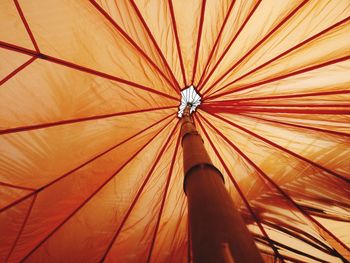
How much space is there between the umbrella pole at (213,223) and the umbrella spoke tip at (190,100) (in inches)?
115

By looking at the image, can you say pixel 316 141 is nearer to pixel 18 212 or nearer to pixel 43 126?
pixel 43 126

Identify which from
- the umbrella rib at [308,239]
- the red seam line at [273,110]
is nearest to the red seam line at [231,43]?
the red seam line at [273,110]

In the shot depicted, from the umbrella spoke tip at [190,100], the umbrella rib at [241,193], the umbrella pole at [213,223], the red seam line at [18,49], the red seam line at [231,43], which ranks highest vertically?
the umbrella spoke tip at [190,100]

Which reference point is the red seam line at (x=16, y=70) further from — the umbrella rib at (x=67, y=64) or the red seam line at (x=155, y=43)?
the red seam line at (x=155, y=43)

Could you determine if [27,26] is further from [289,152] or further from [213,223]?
[289,152]

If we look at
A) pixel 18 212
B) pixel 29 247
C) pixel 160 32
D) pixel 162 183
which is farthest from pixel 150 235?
pixel 160 32

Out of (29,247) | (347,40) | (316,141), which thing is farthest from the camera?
(316,141)

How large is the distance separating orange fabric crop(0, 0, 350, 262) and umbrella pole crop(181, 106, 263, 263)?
2.33m

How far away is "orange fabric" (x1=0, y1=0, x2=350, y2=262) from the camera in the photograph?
321cm

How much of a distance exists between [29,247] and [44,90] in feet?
8.74

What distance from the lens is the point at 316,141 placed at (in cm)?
419

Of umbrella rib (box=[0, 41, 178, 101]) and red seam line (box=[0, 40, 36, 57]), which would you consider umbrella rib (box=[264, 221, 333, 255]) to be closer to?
umbrella rib (box=[0, 41, 178, 101])

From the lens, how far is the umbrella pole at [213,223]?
4.41 ft

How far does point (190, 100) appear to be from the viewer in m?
5.32
